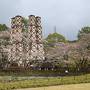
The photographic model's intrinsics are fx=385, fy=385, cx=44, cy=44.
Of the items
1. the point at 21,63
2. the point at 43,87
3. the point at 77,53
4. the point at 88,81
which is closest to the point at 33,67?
the point at 21,63

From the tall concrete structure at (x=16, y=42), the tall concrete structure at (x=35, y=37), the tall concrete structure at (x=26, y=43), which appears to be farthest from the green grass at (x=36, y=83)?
the tall concrete structure at (x=35, y=37)

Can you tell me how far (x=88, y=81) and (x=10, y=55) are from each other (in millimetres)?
24206

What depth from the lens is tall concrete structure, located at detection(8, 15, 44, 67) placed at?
5988 centimetres

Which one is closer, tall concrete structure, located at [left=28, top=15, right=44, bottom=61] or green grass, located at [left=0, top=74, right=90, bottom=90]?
green grass, located at [left=0, top=74, right=90, bottom=90]

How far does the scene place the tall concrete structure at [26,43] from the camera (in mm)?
59875

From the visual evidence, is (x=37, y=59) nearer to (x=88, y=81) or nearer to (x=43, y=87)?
(x=88, y=81)

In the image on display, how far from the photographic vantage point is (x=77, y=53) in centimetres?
5612

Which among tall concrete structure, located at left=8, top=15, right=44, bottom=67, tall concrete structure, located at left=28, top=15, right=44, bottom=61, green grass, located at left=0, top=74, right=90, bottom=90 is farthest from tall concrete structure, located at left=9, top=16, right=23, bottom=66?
green grass, located at left=0, top=74, right=90, bottom=90

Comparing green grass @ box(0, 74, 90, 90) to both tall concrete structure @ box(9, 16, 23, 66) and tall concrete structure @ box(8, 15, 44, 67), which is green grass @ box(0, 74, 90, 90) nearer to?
tall concrete structure @ box(8, 15, 44, 67)

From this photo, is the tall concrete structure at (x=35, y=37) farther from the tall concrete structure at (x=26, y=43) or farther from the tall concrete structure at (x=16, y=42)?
the tall concrete structure at (x=16, y=42)

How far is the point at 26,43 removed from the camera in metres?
61.8

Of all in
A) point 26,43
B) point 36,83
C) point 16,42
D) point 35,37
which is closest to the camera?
point 36,83

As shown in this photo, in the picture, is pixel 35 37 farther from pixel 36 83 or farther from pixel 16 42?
pixel 36 83

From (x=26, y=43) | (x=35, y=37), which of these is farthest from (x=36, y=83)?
(x=35, y=37)
